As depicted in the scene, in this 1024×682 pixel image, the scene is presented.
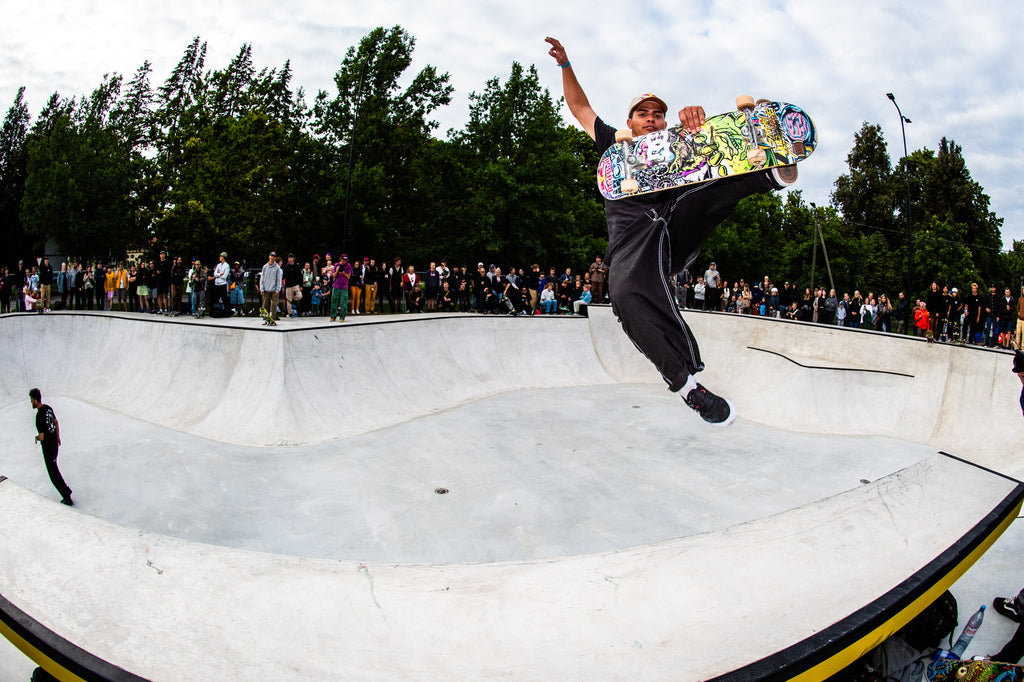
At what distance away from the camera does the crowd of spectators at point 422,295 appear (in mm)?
13688

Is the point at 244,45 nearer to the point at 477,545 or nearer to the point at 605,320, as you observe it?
the point at 605,320

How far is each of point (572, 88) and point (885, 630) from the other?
357 centimetres

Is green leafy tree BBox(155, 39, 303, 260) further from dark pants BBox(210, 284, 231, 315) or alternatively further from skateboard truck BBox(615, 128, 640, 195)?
skateboard truck BBox(615, 128, 640, 195)

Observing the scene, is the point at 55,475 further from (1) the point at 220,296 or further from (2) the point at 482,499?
(1) the point at 220,296

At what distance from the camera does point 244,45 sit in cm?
3225

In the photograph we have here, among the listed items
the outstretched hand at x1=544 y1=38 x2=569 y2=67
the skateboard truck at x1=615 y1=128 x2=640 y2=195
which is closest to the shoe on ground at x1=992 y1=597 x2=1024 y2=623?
the skateboard truck at x1=615 y1=128 x2=640 y2=195

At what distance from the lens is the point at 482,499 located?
283 inches

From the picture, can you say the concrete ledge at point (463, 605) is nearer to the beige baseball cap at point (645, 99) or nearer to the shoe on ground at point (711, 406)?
the shoe on ground at point (711, 406)

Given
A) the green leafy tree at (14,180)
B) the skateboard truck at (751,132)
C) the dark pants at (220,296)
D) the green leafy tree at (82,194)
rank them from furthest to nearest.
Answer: the green leafy tree at (14,180), the green leafy tree at (82,194), the dark pants at (220,296), the skateboard truck at (751,132)

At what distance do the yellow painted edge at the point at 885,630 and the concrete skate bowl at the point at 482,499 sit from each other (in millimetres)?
17

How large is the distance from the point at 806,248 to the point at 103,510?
3953 cm

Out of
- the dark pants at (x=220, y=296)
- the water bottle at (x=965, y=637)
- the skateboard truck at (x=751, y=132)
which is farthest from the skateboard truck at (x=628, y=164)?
the dark pants at (x=220, y=296)

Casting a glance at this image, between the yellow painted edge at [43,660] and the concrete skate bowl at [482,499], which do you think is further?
the concrete skate bowl at [482,499]

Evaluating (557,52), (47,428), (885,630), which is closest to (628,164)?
(557,52)
